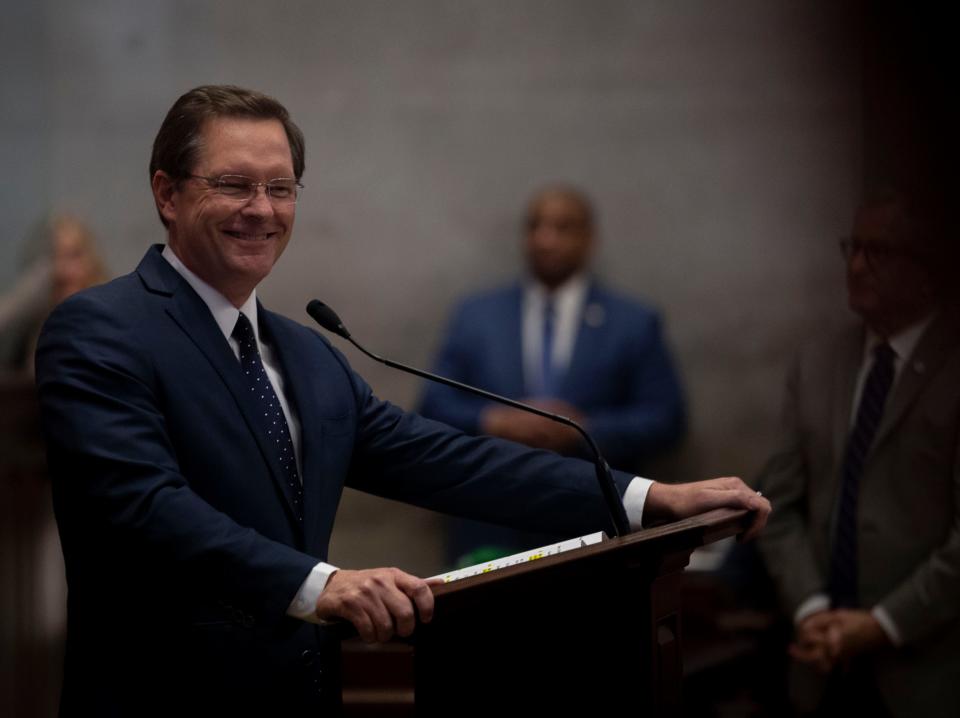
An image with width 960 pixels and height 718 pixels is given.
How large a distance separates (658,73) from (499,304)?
108 centimetres

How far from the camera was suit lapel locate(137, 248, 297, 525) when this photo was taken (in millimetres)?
1980

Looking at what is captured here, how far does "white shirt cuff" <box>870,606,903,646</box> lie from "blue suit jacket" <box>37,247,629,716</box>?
1.76 m

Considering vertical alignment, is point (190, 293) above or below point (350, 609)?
above

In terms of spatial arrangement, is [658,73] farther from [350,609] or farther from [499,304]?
[350,609]

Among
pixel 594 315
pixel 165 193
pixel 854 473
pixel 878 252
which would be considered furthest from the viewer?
pixel 594 315

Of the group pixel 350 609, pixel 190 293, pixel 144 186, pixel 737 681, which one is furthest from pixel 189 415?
pixel 144 186

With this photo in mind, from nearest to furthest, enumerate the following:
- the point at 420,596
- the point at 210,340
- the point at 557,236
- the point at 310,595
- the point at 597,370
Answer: the point at 420,596 < the point at 310,595 < the point at 210,340 < the point at 597,370 < the point at 557,236

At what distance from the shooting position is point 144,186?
488cm

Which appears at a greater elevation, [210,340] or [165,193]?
[165,193]

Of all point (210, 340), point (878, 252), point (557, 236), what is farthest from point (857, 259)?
point (210, 340)

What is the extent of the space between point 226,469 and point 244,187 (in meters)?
0.42

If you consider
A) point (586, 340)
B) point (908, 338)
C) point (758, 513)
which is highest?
point (586, 340)

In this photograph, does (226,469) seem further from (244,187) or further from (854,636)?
(854,636)

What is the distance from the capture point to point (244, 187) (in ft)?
6.83
